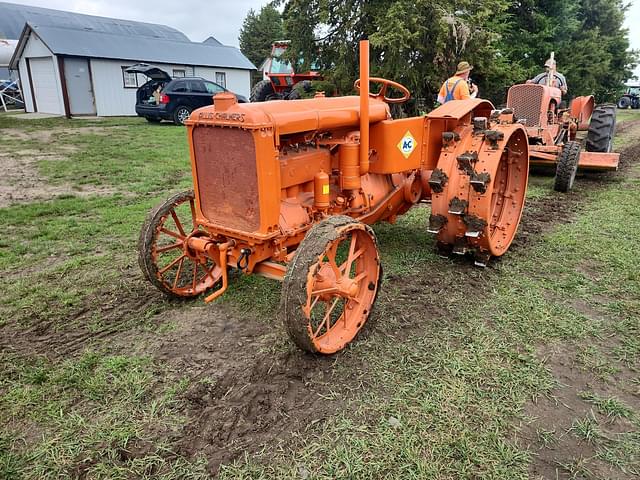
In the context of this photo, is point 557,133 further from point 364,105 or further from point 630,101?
point 630,101

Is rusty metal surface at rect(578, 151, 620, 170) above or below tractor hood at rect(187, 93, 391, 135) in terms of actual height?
below

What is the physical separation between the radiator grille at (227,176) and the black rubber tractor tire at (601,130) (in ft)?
26.3

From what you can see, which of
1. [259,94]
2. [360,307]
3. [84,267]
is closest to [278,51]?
[259,94]

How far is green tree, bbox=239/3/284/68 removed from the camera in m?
46.3

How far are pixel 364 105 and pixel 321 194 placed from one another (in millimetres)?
691

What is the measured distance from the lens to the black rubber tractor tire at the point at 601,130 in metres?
8.80

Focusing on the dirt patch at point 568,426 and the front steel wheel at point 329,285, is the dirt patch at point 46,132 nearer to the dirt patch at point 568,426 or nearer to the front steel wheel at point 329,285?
the front steel wheel at point 329,285

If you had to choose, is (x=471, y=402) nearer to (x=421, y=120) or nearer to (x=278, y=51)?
(x=421, y=120)

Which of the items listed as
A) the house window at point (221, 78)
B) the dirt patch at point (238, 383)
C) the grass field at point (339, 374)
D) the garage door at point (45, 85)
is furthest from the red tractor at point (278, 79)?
the dirt patch at point (238, 383)

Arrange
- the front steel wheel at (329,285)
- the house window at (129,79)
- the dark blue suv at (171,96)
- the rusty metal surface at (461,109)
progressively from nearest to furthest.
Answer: the front steel wheel at (329,285), the rusty metal surface at (461,109), the dark blue suv at (171,96), the house window at (129,79)

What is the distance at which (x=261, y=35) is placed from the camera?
4731 centimetres

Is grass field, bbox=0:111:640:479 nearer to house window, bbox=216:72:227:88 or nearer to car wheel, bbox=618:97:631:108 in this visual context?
house window, bbox=216:72:227:88

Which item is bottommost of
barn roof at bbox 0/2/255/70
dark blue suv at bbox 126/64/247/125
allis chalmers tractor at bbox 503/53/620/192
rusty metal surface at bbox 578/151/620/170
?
rusty metal surface at bbox 578/151/620/170

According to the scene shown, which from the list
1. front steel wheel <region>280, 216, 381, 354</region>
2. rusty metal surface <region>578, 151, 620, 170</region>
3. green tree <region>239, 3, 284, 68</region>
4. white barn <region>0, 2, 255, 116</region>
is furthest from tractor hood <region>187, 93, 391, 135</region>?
green tree <region>239, 3, 284, 68</region>
